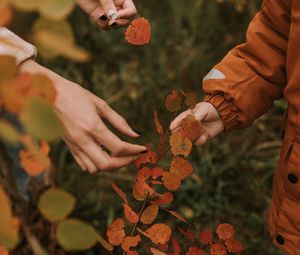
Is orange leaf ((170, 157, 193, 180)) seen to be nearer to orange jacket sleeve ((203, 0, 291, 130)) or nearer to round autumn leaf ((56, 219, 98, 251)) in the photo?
orange jacket sleeve ((203, 0, 291, 130))

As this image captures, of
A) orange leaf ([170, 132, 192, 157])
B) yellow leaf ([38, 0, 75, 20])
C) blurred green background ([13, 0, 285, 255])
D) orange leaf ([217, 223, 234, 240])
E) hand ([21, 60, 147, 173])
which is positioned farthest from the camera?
blurred green background ([13, 0, 285, 255])

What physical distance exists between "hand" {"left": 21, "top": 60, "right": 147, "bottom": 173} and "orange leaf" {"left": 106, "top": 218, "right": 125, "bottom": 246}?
169 mm

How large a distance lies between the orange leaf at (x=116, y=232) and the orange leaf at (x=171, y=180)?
12 centimetres

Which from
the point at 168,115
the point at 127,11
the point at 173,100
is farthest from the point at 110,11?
the point at 168,115

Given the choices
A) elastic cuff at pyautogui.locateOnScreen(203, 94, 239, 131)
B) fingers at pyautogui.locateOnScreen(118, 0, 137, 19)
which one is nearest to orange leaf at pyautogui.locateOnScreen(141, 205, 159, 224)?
elastic cuff at pyautogui.locateOnScreen(203, 94, 239, 131)

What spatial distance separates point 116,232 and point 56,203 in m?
0.47

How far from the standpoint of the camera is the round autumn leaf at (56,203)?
513mm

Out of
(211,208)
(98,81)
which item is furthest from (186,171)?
(98,81)

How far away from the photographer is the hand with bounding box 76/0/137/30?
3.15ft

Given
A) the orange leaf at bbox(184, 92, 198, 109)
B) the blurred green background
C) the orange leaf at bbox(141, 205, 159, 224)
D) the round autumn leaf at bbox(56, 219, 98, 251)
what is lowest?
the blurred green background

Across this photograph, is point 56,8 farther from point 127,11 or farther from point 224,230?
point 224,230

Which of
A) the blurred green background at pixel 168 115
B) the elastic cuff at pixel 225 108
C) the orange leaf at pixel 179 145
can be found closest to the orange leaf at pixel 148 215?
the orange leaf at pixel 179 145

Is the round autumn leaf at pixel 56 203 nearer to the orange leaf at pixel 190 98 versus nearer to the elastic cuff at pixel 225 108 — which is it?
the orange leaf at pixel 190 98

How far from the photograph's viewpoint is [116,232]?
0.97m
